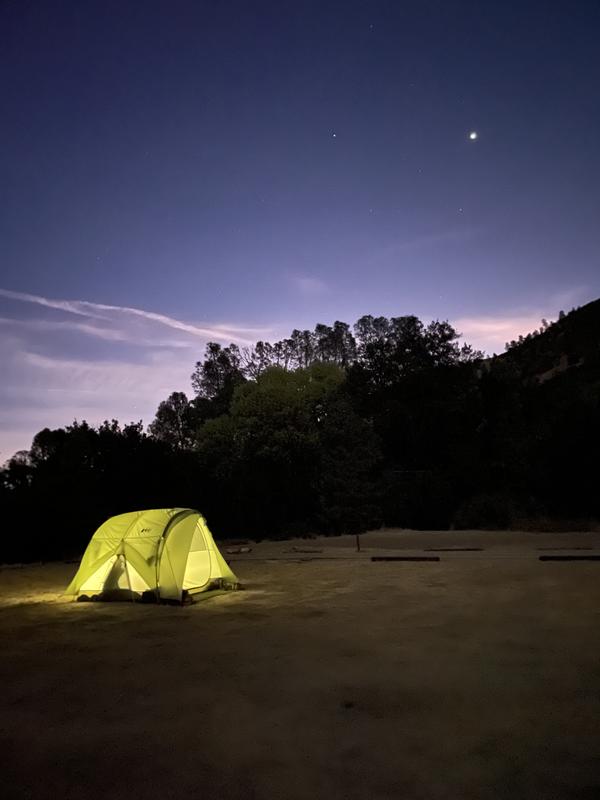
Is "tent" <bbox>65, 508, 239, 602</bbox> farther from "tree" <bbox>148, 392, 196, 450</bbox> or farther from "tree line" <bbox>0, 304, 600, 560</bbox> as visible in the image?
"tree" <bbox>148, 392, 196, 450</bbox>

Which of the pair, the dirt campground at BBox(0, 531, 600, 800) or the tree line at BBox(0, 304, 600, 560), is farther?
the tree line at BBox(0, 304, 600, 560)

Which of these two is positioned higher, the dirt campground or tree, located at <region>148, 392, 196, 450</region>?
tree, located at <region>148, 392, 196, 450</region>

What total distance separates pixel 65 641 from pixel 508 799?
6117 millimetres

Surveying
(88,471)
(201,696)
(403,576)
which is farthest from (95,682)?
(88,471)

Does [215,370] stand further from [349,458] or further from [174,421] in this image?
[349,458]

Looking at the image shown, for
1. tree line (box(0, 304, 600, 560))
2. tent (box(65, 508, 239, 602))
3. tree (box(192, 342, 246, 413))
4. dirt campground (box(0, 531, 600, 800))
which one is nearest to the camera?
dirt campground (box(0, 531, 600, 800))

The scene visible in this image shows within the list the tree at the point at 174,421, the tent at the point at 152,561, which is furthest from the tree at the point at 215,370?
the tent at the point at 152,561

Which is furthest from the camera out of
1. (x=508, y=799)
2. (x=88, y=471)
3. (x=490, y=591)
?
(x=88, y=471)

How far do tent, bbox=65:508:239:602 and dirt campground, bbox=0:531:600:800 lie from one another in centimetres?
45

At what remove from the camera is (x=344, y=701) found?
5.12 m

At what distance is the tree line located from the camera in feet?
76.0

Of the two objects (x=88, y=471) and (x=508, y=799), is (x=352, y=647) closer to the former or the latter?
(x=508, y=799)

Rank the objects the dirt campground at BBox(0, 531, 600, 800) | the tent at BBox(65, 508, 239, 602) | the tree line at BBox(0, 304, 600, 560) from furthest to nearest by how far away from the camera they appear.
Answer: the tree line at BBox(0, 304, 600, 560)
the tent at BBox(65, 508, 239, 602)
the dirt campground at BBox(0, 531, 600, 800)

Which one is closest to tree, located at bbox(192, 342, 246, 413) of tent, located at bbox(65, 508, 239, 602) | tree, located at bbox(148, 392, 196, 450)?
tree, located at bbox(148, 392, 196, 450)
